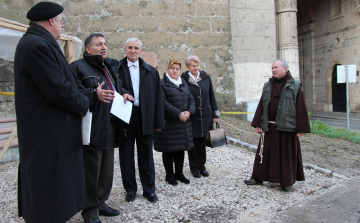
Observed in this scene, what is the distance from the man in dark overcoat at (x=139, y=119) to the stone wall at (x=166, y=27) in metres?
5.29

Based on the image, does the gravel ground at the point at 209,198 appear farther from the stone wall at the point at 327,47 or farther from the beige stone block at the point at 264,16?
the stone wall at the point at 327,47

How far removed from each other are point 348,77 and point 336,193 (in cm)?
694

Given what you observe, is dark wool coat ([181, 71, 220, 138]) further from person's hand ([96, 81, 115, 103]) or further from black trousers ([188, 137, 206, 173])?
person's hand ([96, 81, 115, 103])

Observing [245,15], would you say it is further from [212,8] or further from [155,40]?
[155,40]

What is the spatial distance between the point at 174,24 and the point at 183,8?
0.54m

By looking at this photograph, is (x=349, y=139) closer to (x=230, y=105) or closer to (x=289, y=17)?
(x=230, y=105)

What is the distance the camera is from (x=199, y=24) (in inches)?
358

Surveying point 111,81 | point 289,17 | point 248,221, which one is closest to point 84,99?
point 111,81

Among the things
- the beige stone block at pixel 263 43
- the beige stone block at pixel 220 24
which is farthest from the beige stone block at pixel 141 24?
the beige stone block at pixel 263 43

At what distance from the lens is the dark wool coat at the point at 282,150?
12.9 feet

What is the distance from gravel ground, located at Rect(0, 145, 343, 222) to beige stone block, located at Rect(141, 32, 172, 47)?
469 cm

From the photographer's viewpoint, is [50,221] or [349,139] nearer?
[50,221]

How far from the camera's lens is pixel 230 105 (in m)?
9.77

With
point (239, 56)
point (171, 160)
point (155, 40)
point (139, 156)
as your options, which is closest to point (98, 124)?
point (139, 156)
